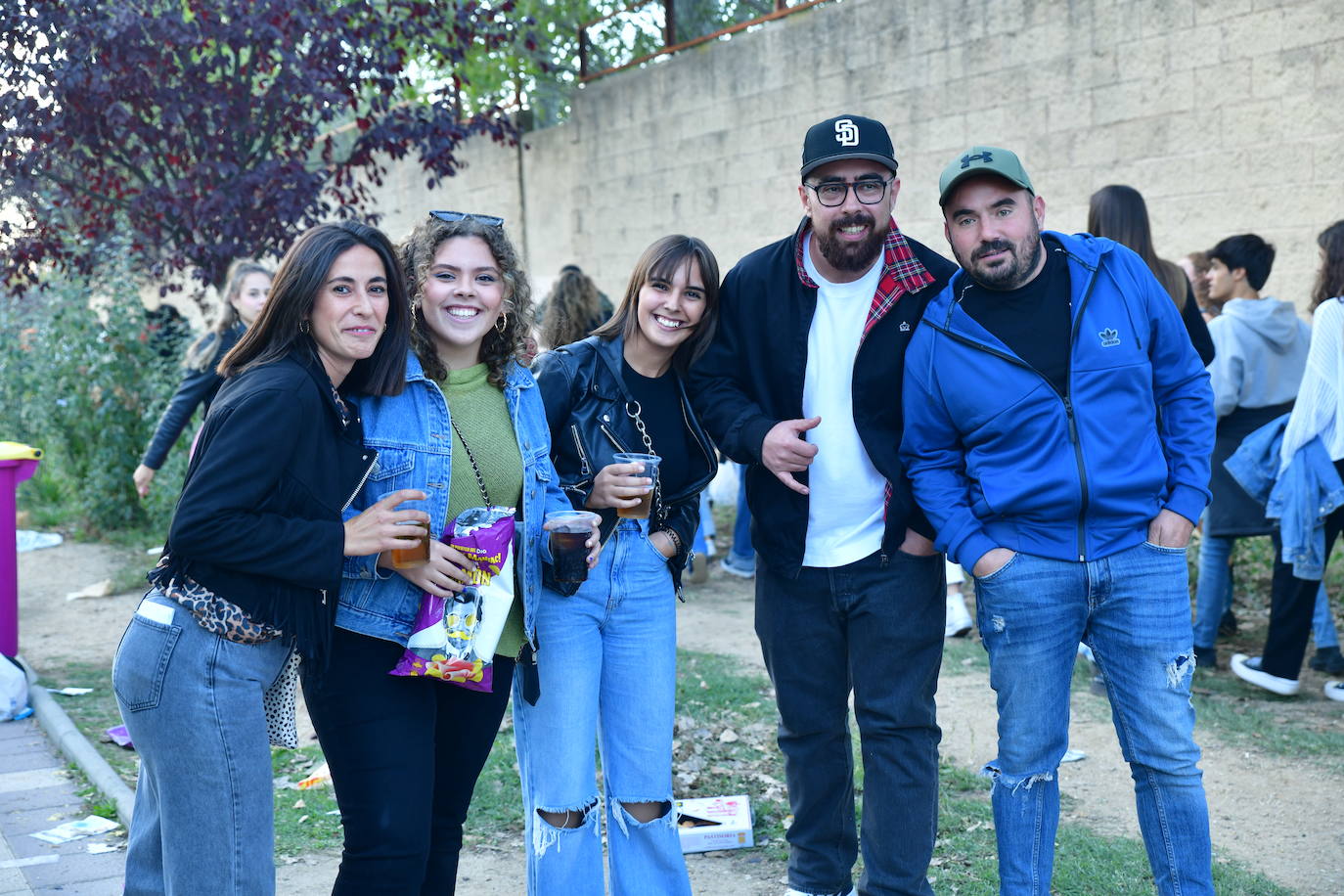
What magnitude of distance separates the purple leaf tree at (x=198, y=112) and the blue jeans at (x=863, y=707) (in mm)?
5915

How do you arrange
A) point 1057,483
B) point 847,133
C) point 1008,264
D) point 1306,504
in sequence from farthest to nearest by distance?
point 1306,504 < point 847,133 < point 1008,264 < point 1057,483

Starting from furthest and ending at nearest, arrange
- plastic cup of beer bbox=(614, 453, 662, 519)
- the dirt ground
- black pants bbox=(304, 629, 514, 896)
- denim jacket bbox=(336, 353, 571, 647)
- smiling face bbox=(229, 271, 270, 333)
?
smiling face bbox=(229, 271, 270, 333) < the dirt ground < plastic cup of beer bbox=(614, 453, 662, 519) < denim jacket bbox=(336, 353, 571, 647) < black pants bbox=(304, 629, 514, 896)

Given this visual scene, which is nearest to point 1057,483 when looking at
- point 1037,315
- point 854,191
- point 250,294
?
point 1037,315

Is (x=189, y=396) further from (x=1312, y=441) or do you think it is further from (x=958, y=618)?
(x=1312, y=441)

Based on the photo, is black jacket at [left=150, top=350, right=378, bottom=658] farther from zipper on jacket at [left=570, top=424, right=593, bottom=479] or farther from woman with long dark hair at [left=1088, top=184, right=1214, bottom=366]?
woman with long dark hair at [left=1088, top=184, right=1214, bottom=366]

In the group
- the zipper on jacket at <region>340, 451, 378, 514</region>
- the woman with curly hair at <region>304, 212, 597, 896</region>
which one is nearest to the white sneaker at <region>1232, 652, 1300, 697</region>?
the woman with curly hair at <region>304, 212, 597, 896</region>

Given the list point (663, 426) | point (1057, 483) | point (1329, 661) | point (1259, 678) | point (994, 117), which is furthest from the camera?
point (994, 117)

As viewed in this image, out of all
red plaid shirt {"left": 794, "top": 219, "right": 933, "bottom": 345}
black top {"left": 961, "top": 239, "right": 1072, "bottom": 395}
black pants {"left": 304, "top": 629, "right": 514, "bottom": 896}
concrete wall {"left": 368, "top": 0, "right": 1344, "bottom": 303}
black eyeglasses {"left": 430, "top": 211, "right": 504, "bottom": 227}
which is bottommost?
black pants {"left": 304, "top": 629, "right": 514, "bottom": 896}

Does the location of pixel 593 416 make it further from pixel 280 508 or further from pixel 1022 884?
pixel 1022 884

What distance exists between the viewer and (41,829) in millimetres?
4742

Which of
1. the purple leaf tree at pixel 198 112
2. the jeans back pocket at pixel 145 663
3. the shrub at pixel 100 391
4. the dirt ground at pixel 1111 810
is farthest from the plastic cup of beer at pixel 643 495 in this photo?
the shrub at pixel 100 391

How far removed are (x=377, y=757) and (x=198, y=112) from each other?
684cm

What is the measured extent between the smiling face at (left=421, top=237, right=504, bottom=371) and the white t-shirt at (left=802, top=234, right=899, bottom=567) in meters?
0.97

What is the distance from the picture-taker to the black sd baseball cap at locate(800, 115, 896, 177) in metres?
3.49
